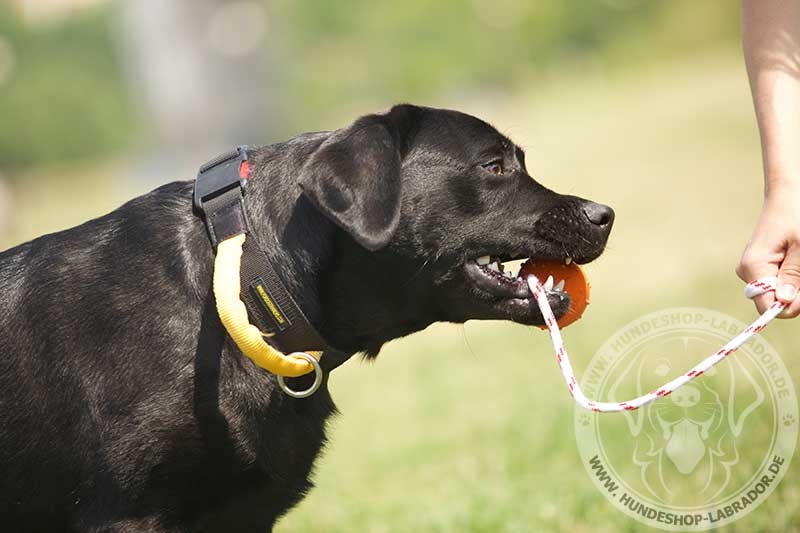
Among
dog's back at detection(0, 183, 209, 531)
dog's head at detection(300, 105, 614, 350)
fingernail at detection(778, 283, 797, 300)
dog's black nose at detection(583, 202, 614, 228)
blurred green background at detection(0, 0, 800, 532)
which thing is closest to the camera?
fingernail at detection(778, 283, 797, 300)

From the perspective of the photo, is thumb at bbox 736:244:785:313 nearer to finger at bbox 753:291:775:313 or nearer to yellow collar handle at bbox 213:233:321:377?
finger at bbox 753:291:775:313

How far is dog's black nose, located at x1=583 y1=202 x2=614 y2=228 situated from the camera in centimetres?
365

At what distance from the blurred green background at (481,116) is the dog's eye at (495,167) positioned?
1.06 m

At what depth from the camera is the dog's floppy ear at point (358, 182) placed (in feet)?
10.5

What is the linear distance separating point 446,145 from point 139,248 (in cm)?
119

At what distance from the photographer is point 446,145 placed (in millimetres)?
3623

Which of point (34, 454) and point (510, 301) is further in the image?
point (510, 301)

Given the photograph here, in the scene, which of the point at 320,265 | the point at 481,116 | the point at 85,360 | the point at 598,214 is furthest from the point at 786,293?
the point at 481,116

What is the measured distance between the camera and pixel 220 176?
3.42 metres

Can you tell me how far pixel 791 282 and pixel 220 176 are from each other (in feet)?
6.38

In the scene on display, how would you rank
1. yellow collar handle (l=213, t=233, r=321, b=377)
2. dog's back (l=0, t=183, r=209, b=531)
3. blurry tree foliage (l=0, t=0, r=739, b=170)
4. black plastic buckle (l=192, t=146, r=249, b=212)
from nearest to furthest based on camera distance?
yellow collar handle (l=213, t=233, r=321, b=377)
dog's back (l=0, t=183, r=209, b=531)
black plastic buckle (l=192, t=146, r=249, b=212)
blurry tree foliage (l=0, t=0, r=739, b=170)

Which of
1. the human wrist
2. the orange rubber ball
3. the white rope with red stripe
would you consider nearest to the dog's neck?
the orange rubber ball

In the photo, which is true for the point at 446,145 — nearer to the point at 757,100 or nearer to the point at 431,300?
the point at 431,300

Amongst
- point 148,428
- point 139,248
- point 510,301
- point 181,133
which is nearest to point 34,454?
point 148,428
